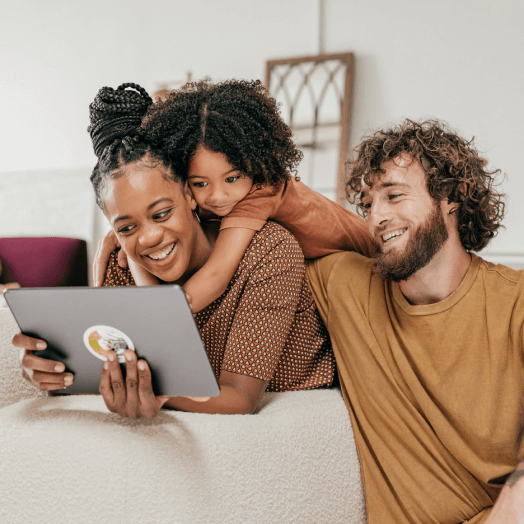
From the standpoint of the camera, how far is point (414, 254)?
1.04m

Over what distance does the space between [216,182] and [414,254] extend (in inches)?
17.0

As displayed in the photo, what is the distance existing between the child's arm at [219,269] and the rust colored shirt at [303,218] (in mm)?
25

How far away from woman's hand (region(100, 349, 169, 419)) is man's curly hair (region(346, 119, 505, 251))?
0.64 meters

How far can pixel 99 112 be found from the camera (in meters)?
1.13

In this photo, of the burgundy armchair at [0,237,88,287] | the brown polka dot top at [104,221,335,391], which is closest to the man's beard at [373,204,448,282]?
the brown polka dot top at [104,221,335,391]

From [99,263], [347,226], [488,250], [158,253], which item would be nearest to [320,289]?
[347,226]

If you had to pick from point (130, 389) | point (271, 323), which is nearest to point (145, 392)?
point (130, 389)

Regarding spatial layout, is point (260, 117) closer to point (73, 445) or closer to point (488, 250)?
point (73, 445)

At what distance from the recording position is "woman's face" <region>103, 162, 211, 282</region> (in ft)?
3.40

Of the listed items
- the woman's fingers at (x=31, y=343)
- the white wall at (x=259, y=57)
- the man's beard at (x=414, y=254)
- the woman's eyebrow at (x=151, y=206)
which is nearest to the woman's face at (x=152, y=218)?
the woman's eyebrow at (x=151, y=206)

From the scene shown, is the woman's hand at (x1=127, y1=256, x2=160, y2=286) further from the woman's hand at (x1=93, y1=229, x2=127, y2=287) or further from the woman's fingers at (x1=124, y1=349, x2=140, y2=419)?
the woman's fingers at (x1=124, y1=349, x2=140, y2=419)

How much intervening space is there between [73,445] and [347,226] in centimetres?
85

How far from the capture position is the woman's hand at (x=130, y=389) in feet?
2.51

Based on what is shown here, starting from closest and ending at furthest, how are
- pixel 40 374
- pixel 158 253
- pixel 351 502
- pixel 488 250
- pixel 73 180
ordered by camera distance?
pixel 40 374, pixel 351 502, pixel 158 253, pixel 73 180, pixel 488 250
